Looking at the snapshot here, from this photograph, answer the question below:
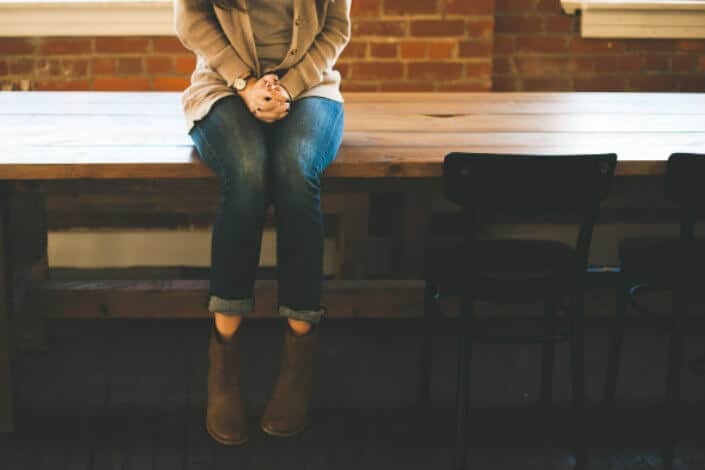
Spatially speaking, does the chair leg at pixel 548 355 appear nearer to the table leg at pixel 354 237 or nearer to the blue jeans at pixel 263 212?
the blue jeans at pixel 263 212

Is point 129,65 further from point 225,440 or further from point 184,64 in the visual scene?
point 225,440

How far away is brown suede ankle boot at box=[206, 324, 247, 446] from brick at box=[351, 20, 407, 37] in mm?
1648

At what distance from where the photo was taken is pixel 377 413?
2549 millimetres

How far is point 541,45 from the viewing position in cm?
364

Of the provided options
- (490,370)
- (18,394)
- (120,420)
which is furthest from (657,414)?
(18,394)

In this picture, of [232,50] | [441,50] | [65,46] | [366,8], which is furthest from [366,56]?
[232,50]

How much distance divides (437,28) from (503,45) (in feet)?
1.07

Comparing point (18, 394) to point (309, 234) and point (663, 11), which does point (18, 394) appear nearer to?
point (309, 234)

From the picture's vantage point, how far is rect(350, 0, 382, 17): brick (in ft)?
11.2

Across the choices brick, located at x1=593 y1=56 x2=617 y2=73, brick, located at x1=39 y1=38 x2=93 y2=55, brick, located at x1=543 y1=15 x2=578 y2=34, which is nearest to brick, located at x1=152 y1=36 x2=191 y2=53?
brick, located at x1=39 y1=38 x2=93 y2=55

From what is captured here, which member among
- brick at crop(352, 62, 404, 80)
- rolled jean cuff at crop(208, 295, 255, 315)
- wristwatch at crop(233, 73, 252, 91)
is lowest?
rolled jean cuff at crop(208, 295, 255, 315)

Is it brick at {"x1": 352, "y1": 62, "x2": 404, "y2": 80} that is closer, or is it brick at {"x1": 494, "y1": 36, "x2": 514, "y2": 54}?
brick at {"x1": 352, "y1": 62, "x2": 404, "y2": 80}

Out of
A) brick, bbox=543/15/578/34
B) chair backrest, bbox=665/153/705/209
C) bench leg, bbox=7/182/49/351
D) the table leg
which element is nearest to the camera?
chair backrest, bbox=665/153/705/209

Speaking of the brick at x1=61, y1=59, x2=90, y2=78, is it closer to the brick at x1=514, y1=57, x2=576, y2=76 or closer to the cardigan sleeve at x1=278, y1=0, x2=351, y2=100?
the cardigan sleeve at x1=278, y1=0, x2=351, y2=100
